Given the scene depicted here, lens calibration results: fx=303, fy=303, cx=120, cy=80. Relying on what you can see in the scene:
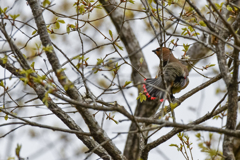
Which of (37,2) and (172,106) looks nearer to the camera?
(172,106)

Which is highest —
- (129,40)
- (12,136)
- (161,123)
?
(129,40)

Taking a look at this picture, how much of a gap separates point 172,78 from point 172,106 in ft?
9.50

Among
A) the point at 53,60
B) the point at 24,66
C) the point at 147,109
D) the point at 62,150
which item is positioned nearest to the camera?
the point at 24,66

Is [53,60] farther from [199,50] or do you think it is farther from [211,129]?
[199,50]

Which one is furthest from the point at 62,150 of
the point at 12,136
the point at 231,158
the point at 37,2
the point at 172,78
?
the point at 231,158

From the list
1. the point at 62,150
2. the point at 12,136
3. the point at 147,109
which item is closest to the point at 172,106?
the point at 12,136

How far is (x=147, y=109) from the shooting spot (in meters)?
8.09

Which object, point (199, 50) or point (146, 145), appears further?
point (199, 50)

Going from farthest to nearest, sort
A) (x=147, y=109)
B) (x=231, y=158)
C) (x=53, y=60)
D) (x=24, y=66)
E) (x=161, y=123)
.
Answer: (x=147, y=109)
(x=53, y=60)
(x=24, y=66)
(x=231, y=158)
(x=161, y=123)

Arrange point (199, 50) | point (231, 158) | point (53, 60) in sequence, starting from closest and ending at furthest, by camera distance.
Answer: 1. point (231, 158)
2. point (53, 60)
3. point (199, 50)

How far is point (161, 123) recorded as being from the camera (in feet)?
8.32

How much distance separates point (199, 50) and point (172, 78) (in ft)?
6.48

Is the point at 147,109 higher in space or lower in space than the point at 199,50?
lower

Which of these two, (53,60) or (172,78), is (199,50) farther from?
(53,60)
